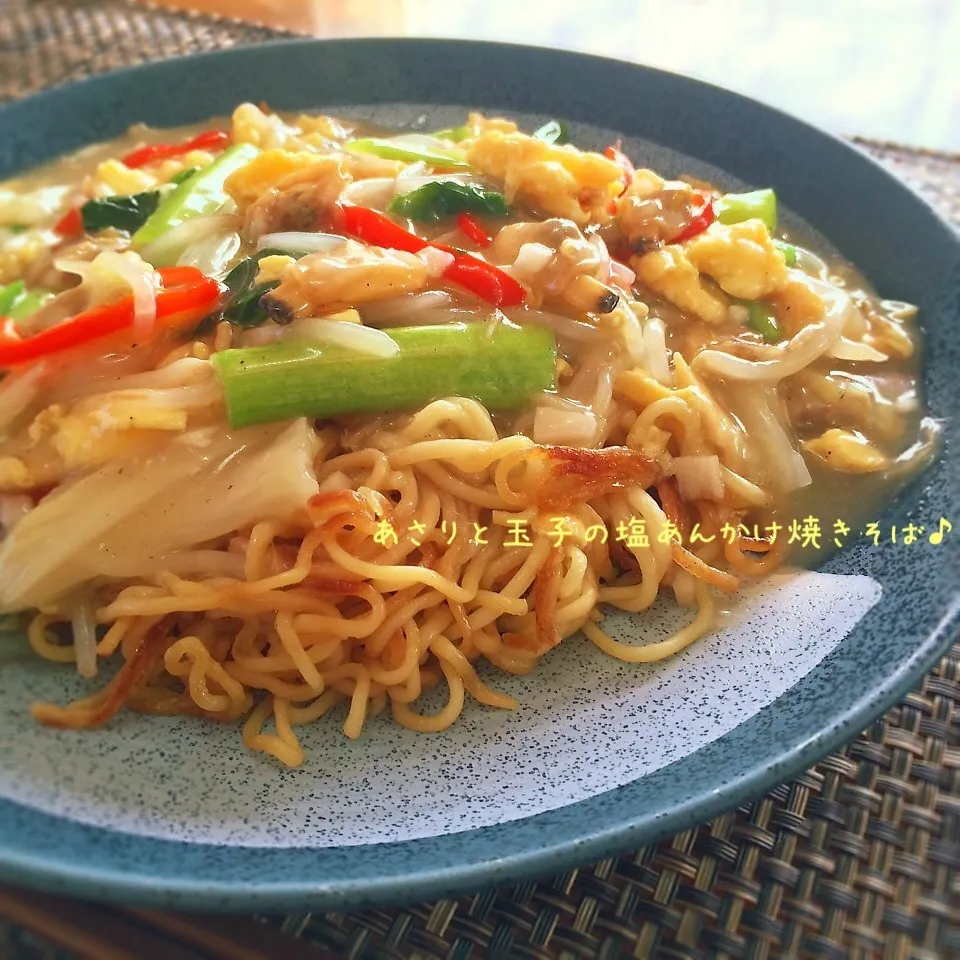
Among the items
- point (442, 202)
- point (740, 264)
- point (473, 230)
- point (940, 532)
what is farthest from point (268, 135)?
point (940, 532)

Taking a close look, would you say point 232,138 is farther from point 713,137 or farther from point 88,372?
point 713,137

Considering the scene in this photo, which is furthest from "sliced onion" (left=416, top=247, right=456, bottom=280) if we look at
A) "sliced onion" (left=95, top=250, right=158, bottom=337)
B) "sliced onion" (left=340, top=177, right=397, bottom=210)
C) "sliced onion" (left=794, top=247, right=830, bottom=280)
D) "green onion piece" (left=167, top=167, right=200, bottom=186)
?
"sliced onion" (left=794, top=247, right=830, bottom=280)

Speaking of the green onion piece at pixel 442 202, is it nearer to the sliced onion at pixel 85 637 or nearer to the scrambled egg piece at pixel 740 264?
Answer: the scrambled egg piece at pixel 740 264

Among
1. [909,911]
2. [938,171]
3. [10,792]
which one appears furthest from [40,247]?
[938,171]

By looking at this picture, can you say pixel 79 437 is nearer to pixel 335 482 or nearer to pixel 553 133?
pixel 335 482

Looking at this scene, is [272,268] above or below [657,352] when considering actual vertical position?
above

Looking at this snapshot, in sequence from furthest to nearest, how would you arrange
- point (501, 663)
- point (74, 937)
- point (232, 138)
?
point (232, 138) < point (501, 663) < point (74, 937)
